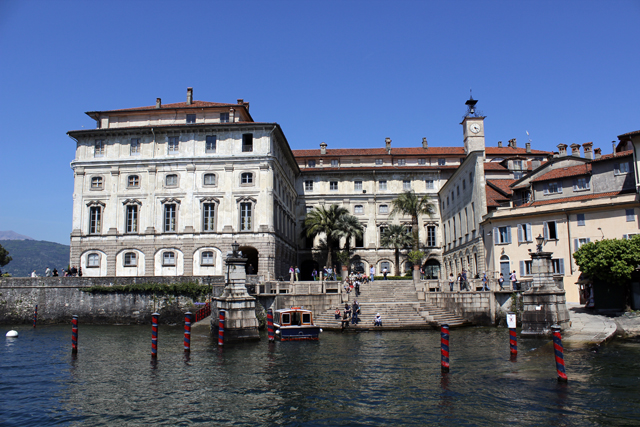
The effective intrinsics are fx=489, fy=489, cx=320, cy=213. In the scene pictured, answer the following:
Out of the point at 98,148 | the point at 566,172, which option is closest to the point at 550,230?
the point at 566,172

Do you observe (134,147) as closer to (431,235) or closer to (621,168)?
(431,235)

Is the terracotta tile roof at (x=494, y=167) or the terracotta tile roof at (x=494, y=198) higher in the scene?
the terracotta tile roof at (x=494, y=167)

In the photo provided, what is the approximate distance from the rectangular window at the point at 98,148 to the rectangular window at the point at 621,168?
157ft

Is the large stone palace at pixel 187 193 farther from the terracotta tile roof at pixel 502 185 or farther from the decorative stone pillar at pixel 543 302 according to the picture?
the decorative stone pillar at pixel 543 302

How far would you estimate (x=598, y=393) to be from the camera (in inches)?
627

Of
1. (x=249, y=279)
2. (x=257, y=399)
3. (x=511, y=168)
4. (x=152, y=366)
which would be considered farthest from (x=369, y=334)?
(x=511, y=168)

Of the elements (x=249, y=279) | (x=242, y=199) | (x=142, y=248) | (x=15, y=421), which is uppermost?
(x=242, y=199)

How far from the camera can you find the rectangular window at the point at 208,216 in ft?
157

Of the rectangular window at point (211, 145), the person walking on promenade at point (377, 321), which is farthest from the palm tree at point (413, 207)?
the person walking on promenade at point (377, 321)

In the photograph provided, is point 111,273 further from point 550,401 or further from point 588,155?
point 588,155

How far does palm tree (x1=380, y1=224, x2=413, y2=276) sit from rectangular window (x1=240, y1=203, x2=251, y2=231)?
19.8m

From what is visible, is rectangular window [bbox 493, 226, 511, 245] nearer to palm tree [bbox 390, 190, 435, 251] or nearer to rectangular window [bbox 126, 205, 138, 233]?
palm tree [bbox 390, 190, 435, 251]

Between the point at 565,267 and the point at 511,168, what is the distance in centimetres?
2226

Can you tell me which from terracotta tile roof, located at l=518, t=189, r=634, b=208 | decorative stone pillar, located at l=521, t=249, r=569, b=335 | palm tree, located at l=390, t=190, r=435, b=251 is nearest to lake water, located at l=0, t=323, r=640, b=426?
decorative stone pillar, located at l=521, t=249, r=569, b=335
